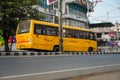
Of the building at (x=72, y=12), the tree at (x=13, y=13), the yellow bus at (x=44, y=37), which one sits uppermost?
the building at (x=72, y=12)

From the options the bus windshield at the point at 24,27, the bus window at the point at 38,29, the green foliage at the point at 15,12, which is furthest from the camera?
the green foliage at the point at 15,12

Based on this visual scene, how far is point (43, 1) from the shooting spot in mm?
52750

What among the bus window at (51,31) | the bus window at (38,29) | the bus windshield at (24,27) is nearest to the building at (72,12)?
the bus window at (51,31)

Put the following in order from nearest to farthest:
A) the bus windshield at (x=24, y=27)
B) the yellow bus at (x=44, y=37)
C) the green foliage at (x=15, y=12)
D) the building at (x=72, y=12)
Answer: the yellow bus at (x=44, y=37)
the bus windshield at (x=24, y=27)
the green foliage at (x=15, y=12)
the building at (x=72, y=12)

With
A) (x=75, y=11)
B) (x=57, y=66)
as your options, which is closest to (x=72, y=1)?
(x=75, y=11)

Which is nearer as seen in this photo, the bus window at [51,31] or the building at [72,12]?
the bus window at [51,31]

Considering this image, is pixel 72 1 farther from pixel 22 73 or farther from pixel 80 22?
pixel 22 73

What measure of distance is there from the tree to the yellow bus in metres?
3.77

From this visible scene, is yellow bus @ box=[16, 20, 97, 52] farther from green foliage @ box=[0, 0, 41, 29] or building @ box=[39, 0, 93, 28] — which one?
building @ box=[39, 0, 93, 28]

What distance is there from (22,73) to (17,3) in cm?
2077

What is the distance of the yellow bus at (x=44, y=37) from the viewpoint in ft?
84.3

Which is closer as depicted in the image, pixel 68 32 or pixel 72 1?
pixel 68 32

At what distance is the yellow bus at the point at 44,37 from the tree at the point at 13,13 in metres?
3.77

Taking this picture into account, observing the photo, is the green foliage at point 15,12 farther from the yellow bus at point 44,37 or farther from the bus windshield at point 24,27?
the yellow bus at point 44,37
